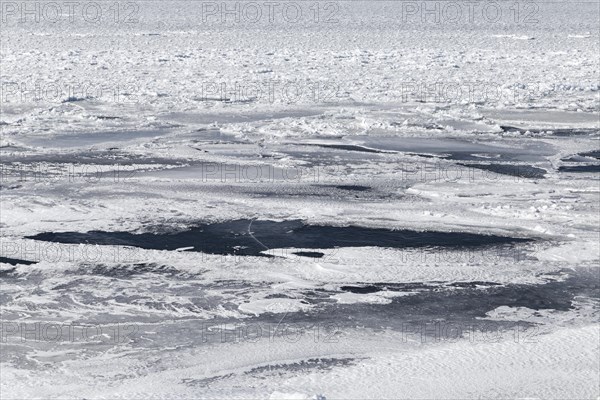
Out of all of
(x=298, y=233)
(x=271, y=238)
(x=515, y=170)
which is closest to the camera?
(x=271, y=238)

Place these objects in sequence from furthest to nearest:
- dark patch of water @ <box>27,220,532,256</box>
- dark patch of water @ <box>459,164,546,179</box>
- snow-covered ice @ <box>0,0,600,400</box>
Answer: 1. dark patch of water @ <box>459,164,546,179</box>
2. dark patch of water @ <box>27,220,532,256</box>
3. snow-covered ice @ <box>0,0,600,400</box>

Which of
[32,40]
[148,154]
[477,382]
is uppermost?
[32,40]

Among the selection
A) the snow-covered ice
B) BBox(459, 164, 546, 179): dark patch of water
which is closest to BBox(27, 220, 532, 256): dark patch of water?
the snow-covered ice

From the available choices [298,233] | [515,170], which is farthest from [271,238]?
[515,170]

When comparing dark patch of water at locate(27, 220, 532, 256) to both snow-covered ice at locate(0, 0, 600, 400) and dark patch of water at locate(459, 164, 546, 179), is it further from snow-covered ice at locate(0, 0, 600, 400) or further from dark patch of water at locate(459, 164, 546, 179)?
dark patch of water at locate(459, 164, 546, 179)

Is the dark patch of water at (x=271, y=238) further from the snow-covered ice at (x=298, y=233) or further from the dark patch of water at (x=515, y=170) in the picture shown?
the dark patch of water at (x=515, y=170)

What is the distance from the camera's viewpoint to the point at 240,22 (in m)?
27.0

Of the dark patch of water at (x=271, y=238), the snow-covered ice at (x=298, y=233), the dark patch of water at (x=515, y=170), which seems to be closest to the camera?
the snow-covered ice at (x=298, y=233)

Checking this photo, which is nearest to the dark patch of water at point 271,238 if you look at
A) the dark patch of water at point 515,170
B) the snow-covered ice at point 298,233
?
the snow-covered ice at point 298,233

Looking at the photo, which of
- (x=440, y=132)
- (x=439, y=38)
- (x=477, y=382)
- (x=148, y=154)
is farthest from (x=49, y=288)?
(x=439, y=38)

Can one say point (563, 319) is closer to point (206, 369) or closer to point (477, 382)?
point (477, 382)

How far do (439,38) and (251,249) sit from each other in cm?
1742

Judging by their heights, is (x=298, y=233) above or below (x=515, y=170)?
below

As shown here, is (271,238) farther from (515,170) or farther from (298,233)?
(515,170)
